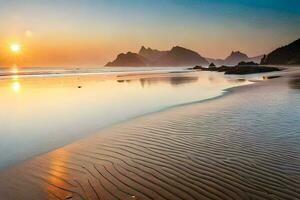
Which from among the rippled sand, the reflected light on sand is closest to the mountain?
the reflected light on sand

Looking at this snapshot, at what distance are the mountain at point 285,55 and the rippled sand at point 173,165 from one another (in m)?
155

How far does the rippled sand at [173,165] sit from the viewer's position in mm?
6352

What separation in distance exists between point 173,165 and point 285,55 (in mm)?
178011

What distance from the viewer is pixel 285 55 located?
167 meters

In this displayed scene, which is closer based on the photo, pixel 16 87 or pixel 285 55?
pixel 16 87

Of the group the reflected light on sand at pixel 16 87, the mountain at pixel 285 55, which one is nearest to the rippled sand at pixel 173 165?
the reflected light on sand at pixel 16 87

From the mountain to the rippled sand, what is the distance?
154762 millimetres

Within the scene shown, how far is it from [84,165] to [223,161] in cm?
384

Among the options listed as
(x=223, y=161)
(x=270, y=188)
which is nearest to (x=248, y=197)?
(x=270, y=188)

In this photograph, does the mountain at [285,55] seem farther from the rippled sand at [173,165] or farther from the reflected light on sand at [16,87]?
the rippled sand at [173,165]

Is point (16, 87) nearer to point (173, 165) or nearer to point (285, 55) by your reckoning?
point (173, 165)

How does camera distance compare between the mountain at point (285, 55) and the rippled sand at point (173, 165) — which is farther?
the mountain at point (285, 55)

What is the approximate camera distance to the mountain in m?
157

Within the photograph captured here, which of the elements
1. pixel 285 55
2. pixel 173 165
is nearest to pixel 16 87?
pixel 173 165
